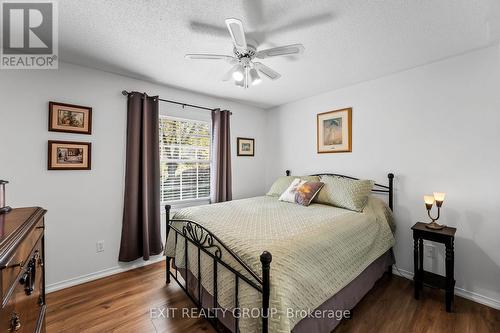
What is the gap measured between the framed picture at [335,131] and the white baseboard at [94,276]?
9.38 feet

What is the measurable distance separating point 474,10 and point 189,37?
2135 millimetres

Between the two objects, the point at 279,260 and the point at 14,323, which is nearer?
the point at 14,323

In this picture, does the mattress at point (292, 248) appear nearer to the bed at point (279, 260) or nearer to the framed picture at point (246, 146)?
the bed at point (279, 260)

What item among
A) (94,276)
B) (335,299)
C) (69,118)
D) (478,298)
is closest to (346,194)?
(335,299)

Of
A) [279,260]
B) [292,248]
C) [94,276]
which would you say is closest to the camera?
[279,260]

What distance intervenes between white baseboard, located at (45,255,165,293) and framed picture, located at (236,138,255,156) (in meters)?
2.08

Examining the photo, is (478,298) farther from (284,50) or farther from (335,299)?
(284,50)

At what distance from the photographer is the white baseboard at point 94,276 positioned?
227cm

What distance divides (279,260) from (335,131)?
2.40 metres

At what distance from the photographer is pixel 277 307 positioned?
1163 millimetres

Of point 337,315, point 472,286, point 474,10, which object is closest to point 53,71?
point 337,315

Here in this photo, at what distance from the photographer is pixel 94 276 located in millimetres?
2486

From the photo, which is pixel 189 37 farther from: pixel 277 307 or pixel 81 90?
pixel 277 307

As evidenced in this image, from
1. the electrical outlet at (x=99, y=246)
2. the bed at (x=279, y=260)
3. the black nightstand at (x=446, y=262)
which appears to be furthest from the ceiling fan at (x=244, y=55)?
the electrical outlet at (x=99, y=246)
